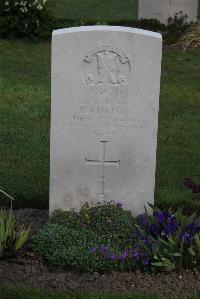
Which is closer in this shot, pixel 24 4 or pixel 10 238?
pixel 10 238

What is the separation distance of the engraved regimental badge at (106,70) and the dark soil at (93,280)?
1.38 metres

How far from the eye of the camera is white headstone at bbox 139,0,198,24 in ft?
45.0

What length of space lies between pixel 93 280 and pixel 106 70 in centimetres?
155

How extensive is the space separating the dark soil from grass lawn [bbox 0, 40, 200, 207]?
4.49ft

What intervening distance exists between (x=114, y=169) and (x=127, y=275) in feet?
3.14

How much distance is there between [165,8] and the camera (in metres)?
13.7

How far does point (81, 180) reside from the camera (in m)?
6.05

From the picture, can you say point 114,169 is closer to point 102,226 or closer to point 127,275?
point 102,226

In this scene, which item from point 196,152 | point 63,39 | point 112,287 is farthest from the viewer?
point 196,152

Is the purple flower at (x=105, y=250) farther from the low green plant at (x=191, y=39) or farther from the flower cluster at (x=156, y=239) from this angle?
the low green plant at (x=191, y=39)

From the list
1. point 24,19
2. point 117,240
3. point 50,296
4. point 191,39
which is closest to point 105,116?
point 117,240

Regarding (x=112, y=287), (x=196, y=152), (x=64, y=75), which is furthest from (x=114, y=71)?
(x=196, y=152)

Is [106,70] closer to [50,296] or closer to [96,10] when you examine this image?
[50,296]

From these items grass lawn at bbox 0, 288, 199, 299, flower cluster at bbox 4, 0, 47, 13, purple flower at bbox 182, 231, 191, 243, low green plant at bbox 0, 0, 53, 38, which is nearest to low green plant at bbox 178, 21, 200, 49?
low green plant at bbox 0, 0, 53, 38
